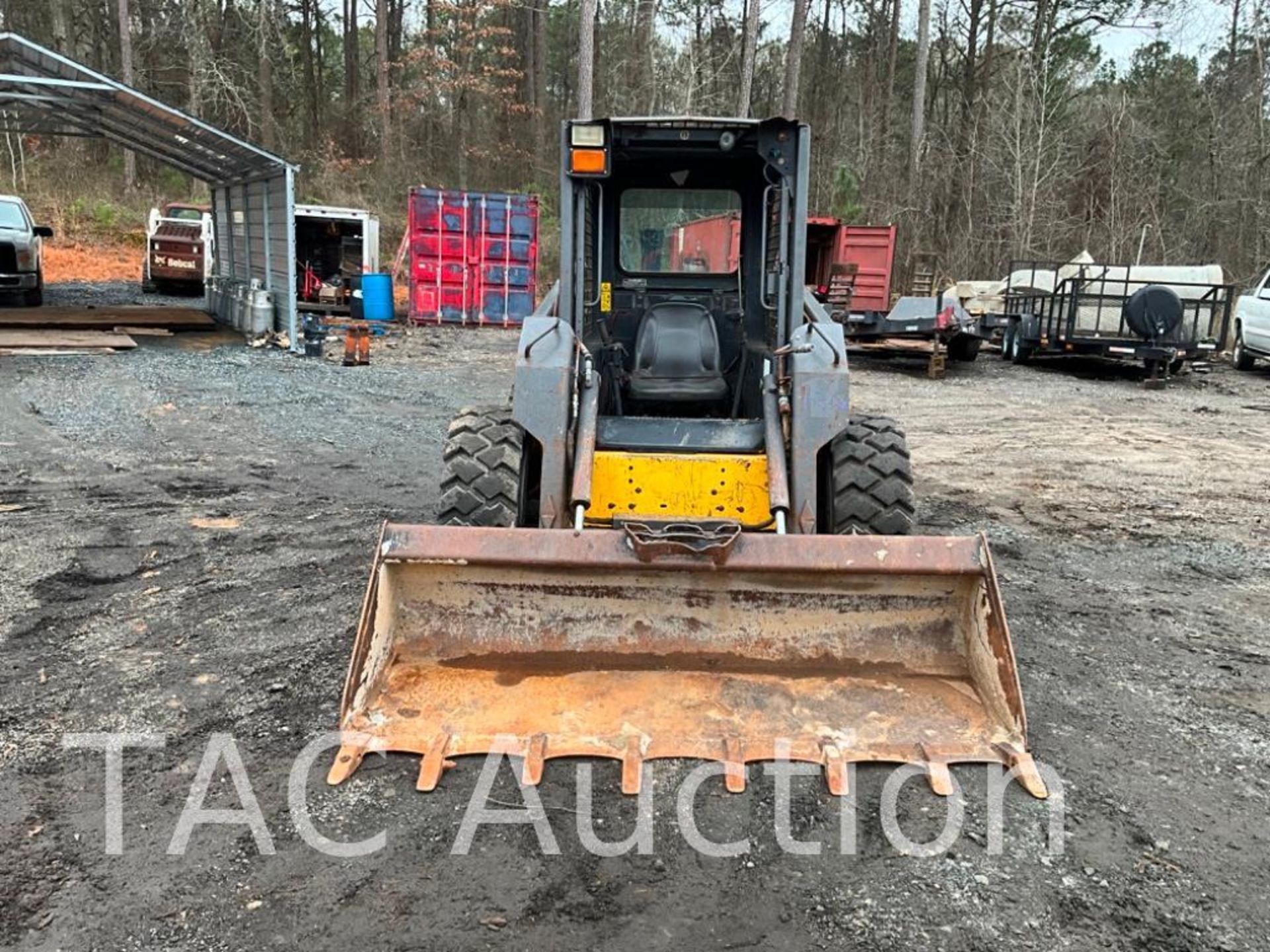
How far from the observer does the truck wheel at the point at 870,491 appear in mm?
4480

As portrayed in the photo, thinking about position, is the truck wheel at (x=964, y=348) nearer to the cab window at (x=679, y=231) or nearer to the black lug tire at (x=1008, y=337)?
the black lug tire at (x=1008, y=337)

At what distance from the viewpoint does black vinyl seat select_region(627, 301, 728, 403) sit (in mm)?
5344

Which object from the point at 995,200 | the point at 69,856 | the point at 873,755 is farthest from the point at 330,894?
the point at 995,200

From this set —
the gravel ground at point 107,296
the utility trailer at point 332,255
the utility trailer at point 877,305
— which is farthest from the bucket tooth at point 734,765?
the utility trailer at point 332,255

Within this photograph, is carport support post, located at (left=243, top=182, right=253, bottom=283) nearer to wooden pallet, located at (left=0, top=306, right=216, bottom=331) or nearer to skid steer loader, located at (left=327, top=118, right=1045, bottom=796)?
wooden pallet, located at (left=0, top=306, right=216, bottom=331)

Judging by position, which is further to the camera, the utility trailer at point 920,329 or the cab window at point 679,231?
the utility trailer at point 920,329

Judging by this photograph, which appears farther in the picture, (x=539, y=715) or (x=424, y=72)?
(x=424, y=72)

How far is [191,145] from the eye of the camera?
49.6ft

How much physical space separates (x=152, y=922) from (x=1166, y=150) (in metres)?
32.0

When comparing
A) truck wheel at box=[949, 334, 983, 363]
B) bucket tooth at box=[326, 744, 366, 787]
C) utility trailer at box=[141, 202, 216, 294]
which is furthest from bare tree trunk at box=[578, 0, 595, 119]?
bucket tooth at box=[326, 744, 366, 787]

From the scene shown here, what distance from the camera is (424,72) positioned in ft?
102

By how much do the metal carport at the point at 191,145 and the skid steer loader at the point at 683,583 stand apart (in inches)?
410

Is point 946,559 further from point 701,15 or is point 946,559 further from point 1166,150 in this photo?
point 701,15

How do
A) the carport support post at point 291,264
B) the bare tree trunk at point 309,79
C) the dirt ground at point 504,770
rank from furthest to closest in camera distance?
the bare tree trunk at point 309,79, the carport support post at point 291,264, the dirt ground at point 504,770
